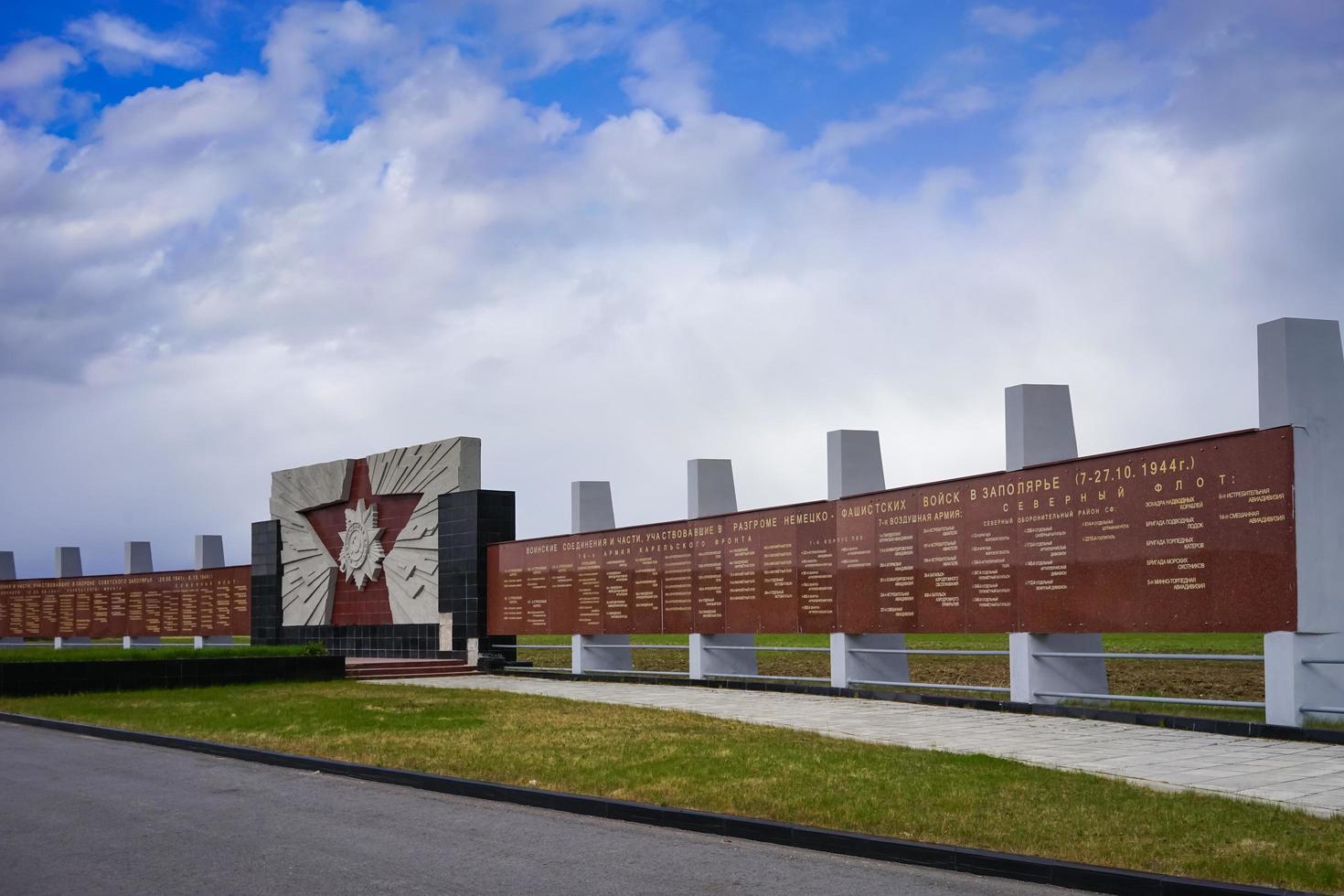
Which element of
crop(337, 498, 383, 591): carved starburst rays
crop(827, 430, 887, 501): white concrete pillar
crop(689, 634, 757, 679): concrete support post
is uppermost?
crop(827, 430, 887, 501): white concrete pillar

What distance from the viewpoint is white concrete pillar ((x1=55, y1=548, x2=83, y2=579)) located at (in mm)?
41469

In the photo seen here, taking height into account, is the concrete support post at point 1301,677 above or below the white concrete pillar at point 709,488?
below

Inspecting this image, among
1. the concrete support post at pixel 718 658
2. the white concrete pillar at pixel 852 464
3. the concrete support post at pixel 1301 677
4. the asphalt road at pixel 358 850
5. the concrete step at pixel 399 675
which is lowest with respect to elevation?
the concrete step at pixel 399 675

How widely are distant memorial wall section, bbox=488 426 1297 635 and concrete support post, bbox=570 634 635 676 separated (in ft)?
1.94

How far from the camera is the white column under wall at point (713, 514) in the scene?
20641 millimetres

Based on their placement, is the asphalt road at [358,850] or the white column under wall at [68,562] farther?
the white column under wall at [68,562]

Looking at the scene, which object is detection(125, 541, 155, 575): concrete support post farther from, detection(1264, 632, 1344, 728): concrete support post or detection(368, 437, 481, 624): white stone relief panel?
detection(1264, 632, 1344, 728): concrete support post

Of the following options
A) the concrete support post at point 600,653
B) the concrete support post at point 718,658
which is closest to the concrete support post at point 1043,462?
the concrete support post at point 718,658

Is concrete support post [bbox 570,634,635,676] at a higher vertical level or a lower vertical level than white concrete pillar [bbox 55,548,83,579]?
lower

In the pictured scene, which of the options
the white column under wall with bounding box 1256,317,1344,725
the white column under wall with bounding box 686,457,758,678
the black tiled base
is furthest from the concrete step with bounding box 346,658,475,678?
the white column under wall with bounding box 1256,317,1344,725

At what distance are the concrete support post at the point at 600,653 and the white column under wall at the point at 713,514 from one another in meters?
2.96

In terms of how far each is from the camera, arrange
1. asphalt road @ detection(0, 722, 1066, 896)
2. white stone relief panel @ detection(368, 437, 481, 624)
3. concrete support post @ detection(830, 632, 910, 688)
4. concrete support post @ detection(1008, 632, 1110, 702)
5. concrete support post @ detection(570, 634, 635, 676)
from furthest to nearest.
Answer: white stone relief panel @ detection(368, 437, 481, 624)
concrete support post @ detection(570, 634, 635, 676)
concrete support post @ detection(830, 632, 910, 688)
concrete support post @ detection(1008, 632, 1110, 702)
asphalt road @ detection(0, 722, 1066, 896)

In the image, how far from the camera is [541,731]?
521 inches

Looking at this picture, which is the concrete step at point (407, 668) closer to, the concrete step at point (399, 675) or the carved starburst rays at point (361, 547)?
the concrete step at point (399, 675)
